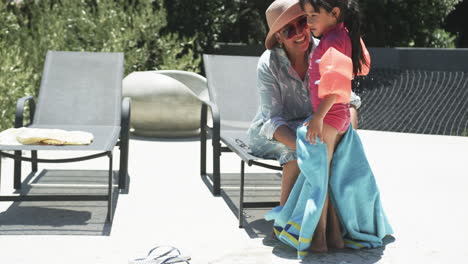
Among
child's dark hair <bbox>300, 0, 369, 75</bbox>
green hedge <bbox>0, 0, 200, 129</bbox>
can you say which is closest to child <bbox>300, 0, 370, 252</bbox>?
child's dark hair <bbox>300, 0, 369, 75</bbox>

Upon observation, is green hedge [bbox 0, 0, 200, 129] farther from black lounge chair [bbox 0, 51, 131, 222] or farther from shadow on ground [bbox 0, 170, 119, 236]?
shadow on ground [bbox 0, 170, 119, 236]

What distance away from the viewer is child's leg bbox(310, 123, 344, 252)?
3273 millimetres

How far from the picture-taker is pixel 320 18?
10.6 feet

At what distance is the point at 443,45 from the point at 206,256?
467 inches

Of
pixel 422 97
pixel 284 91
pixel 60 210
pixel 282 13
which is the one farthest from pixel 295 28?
pixel 422 97

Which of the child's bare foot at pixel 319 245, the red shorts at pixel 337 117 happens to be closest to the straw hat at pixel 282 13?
the red shorts at pixel 337 117

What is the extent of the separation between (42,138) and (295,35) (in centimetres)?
165

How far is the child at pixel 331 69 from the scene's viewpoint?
309cm

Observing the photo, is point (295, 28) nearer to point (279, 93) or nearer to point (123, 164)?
point (279, 93)

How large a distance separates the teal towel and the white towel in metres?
1.39

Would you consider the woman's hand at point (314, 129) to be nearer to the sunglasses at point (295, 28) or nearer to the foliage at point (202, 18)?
the sunglasses at point (295, 28)

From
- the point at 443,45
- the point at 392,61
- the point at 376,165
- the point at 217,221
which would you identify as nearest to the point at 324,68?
the point at 217,221

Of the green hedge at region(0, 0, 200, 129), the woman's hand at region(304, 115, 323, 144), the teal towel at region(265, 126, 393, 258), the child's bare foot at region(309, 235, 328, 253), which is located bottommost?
the child's bare foot at region(309, 235, 328, 253)

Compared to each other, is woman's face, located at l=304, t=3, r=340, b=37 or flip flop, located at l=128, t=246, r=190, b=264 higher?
woman's face, located at l=304, t=3, r=340, b=37
